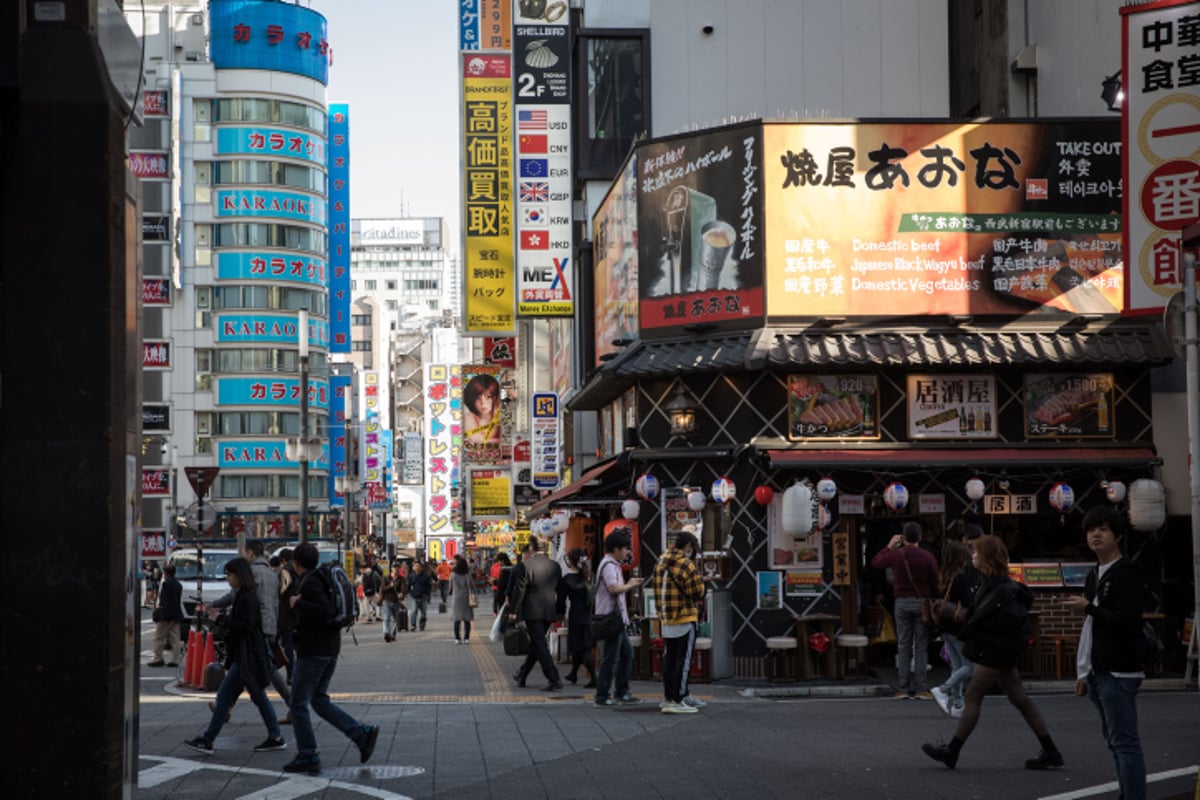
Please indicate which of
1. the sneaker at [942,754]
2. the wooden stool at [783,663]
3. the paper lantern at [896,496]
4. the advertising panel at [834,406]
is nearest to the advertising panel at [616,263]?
the advertising panel at [834,406]

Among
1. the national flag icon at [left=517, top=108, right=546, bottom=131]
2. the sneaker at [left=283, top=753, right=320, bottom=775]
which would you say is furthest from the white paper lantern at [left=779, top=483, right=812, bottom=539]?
the national flag icon at [left=517, top=108, right=546, bottom=131]

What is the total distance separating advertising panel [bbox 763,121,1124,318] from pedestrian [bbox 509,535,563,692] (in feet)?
15.3

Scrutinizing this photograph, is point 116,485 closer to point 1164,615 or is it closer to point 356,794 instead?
point 356,794

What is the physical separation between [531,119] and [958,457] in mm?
13780

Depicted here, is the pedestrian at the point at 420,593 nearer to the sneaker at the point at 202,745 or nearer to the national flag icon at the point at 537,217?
the national flag icon at the point at 537,217

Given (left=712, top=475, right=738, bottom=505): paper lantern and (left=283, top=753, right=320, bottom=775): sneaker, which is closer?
(left=283, top=753, right=320, bottom=775): sneaker

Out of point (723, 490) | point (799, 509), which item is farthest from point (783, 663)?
point (723, 490)

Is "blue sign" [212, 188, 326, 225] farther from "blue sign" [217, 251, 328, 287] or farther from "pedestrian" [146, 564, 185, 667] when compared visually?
"pedestrian" [146, 564, 185, 667]

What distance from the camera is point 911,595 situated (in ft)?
58.4

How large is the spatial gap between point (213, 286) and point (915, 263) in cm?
7030

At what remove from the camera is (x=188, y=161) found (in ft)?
278

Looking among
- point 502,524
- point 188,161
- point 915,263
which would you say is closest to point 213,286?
point 188,161

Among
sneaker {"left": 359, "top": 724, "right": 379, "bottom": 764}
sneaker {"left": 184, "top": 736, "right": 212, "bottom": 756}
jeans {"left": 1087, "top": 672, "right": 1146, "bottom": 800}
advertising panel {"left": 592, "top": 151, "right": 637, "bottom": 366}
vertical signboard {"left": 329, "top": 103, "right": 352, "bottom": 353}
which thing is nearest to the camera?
jeans {"left": 1087, "top": 672, "right": 1146, "bottom": 800}

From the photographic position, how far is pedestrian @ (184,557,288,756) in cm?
1369
